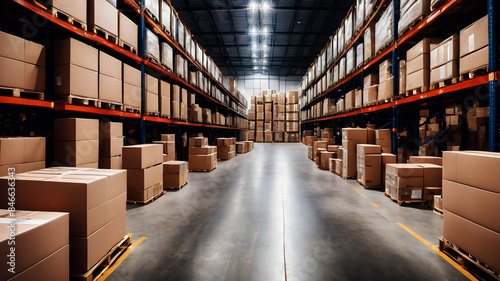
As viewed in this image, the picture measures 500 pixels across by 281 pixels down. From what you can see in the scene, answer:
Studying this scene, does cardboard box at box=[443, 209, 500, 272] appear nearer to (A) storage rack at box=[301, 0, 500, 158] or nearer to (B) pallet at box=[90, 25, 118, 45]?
(A) storage rack at box=[301, 0, 500, 158]

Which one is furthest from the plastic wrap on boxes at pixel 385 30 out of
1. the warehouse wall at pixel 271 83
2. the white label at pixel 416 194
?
the warehouse wall at pixel 271 83

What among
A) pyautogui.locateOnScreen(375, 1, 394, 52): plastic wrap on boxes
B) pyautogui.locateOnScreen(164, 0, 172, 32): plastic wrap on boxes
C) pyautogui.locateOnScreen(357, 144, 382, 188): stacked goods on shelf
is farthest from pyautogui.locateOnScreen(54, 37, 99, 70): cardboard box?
pyautogui.locateOnScreen(375, 1, 394, 52): plastic wrap on boxes

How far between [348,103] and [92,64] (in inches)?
294

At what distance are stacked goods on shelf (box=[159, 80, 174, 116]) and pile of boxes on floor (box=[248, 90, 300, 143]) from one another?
47.1 feet

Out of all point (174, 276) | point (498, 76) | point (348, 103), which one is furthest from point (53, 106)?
point (348, 103)

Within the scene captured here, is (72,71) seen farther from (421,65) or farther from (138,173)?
(421,65)

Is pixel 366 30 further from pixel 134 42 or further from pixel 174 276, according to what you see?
pixel 174 276

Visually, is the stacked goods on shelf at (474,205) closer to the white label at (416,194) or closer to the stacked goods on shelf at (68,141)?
the white label at (416,194)

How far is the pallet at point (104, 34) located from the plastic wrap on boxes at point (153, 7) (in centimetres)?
155

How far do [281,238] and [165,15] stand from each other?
6316mm

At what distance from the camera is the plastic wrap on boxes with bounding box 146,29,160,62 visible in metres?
5.04

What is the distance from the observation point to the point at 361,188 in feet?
15.5

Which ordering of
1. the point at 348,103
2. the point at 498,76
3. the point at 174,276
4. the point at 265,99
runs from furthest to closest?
the point at 265,99
the point at 348,103
the point at 498,76
the point at 174,276

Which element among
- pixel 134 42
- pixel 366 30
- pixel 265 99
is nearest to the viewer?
pixel 134 42
